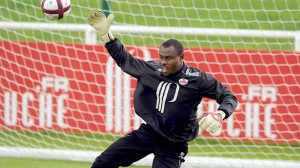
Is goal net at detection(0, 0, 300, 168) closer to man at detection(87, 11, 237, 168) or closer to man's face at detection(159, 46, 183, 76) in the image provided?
man at detection(87, 11, 237, 168)

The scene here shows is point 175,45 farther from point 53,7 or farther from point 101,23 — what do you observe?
point 53,7

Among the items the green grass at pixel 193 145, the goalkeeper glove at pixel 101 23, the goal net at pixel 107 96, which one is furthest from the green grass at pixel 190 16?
the goalkeeper glove at pixel 101 23

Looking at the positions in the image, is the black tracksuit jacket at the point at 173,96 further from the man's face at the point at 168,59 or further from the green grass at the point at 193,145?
the green grass at the point at 193,145

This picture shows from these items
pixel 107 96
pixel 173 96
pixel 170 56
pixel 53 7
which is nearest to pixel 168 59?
pixel 170 56

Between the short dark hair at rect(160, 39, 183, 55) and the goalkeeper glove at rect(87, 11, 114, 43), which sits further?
the goalkeeper glove at rect(87, 11, 114, 43)

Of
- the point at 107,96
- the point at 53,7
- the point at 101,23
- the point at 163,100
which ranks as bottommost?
the point at 163,100

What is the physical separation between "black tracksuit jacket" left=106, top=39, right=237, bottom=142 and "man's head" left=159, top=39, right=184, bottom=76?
0.37 feet

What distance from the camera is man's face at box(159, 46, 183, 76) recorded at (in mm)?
6594

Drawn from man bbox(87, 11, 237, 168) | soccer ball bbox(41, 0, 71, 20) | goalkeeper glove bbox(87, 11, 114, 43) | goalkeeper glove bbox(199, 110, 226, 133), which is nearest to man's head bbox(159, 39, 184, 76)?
man bbox(87, 11, 237, 168)

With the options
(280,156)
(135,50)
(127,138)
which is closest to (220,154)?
(280,156)

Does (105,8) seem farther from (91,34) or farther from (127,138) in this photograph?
(127,138)

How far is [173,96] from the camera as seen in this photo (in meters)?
6.72

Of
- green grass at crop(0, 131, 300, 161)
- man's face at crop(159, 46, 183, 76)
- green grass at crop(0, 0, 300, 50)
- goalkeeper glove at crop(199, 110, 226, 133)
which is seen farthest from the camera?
green grass at crop(0, 0, 300, 50)

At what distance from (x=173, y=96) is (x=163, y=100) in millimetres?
87
